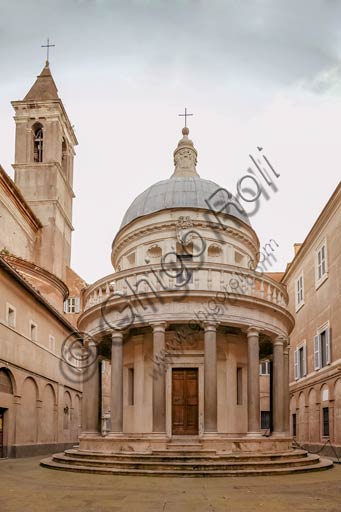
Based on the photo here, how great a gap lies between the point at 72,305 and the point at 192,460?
39.6 m

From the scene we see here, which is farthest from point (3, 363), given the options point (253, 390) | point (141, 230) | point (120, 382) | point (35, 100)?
point (35, 100)

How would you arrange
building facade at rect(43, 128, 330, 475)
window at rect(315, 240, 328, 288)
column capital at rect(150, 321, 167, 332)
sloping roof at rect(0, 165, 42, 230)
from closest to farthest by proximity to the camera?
building facade at rect(43, 128, 330, 475) < column capital at rect(150, 321, 167, 332) < window at rect(315, 240, 328, 288) < sloping roof at rect(0, 165, 42, 230)

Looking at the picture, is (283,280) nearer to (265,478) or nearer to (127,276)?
(127,276)

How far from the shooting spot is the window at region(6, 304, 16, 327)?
2778 centimetres

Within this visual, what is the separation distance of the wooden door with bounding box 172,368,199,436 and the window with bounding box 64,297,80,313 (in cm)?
3427

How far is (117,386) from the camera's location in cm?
2294

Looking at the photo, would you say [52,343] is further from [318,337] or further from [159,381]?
[159,381]

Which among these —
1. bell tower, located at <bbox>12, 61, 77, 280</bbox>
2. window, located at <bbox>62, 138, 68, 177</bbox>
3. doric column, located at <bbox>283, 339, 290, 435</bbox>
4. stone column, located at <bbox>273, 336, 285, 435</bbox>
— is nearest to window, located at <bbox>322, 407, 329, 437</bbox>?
doric column, located at <bbox>283, 339, 290, 435</bbox>

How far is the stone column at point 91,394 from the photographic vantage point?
Result: 81.7 feet

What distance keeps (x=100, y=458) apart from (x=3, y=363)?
7622 mm

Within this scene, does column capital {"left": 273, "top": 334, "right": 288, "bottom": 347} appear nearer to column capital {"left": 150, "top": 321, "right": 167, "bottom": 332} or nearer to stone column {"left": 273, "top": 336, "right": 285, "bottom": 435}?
stone column {"left": 273, "top": 336, "right": 285, "bottom": 435}

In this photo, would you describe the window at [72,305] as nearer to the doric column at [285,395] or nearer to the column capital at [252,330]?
the doric column at [285,395]

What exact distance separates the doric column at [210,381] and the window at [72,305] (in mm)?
36916

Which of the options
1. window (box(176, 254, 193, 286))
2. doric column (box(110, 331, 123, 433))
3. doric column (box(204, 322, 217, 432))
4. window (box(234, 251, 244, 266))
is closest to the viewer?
doric column (box(204, 322, 217, 432))
